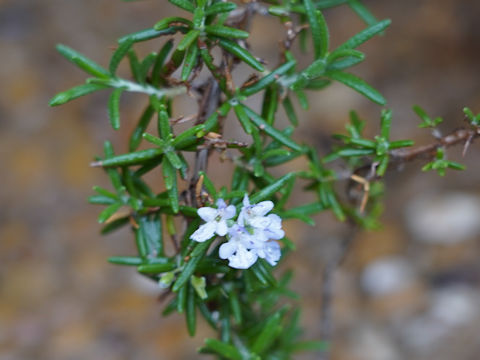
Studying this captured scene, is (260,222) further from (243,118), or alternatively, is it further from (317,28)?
(317,28)

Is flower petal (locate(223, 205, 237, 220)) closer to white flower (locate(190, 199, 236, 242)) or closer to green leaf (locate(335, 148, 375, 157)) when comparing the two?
white flower (locate(190, 199, 236, 242))

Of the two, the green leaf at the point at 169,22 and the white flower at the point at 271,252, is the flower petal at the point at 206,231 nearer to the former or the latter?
the white flower at the point at 271,252

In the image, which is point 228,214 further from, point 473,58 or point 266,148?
point 473,58

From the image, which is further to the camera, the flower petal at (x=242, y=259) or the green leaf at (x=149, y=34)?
the green leaf at (x=149, y=34)

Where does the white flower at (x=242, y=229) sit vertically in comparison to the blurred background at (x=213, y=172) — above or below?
above

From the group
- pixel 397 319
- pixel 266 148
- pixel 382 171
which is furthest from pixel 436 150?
pixel 397 319

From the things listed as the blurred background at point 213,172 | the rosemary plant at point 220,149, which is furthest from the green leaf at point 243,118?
the blurred background at point 213,172

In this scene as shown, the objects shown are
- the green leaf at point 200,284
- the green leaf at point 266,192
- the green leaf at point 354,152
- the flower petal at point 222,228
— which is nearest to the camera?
the flower petal at point 222,228
